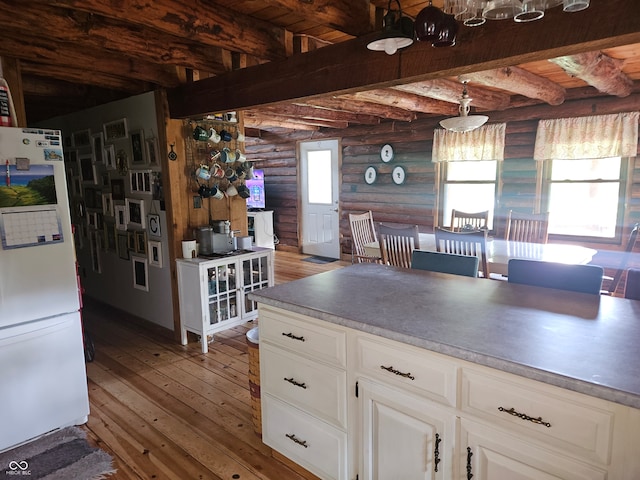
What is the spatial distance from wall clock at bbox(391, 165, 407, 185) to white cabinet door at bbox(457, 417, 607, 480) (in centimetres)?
494

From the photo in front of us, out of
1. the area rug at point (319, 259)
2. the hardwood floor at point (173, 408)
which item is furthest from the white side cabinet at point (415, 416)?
the area rug at point (319, 259)

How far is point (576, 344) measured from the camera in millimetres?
1346

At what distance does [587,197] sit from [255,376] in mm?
4258

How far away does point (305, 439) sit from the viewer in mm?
1914

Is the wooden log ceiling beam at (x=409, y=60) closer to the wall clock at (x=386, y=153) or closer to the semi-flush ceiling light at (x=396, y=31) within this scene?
the semi-flush ceiling light at (x=396, y=31)

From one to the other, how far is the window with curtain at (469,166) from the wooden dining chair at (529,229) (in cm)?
97

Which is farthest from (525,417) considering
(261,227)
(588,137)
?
(261,227)

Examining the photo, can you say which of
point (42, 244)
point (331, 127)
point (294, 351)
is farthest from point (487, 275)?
point (331, 127)

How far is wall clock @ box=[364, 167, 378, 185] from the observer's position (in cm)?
636

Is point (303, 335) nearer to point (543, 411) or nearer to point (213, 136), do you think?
point (543, 411)

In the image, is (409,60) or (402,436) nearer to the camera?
(402,436)

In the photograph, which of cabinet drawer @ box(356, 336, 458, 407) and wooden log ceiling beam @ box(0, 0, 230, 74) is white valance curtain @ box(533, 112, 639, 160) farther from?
cabinet drawer @ box(356, 336, 458, 407)

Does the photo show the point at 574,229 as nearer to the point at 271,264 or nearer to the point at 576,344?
the point at 271,264

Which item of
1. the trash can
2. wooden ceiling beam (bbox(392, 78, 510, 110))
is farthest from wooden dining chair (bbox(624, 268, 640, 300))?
wooden ceiling beam (bbox(392, 78, 510, 110))
